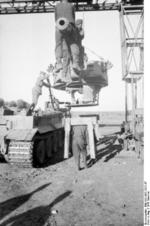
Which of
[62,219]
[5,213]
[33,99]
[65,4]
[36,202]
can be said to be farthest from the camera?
[33,99]

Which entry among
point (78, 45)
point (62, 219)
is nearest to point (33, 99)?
point (78, 45)

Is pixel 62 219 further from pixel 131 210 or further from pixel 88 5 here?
pixel 88 5

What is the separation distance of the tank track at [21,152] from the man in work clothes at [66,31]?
13.5 ft

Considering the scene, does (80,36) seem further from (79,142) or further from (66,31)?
(79,142)

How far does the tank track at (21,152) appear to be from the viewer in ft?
25.2

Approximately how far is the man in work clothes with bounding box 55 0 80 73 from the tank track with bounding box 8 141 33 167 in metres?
4.12

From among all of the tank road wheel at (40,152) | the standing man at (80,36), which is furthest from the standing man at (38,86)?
the tank road wheel at (40,152)

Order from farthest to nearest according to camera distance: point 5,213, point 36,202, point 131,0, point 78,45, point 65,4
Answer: point 131,0
point 78,45
point 65,4
point 36,202
point 5,213

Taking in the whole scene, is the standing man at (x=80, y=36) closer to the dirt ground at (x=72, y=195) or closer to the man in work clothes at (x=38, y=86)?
the man in work clothes at (x=38, y=86)

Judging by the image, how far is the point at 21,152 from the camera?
7.75 m

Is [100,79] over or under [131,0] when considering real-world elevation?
under

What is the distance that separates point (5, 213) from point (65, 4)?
756 centimetres

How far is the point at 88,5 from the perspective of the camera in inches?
540

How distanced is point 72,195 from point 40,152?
3450 millimetres
